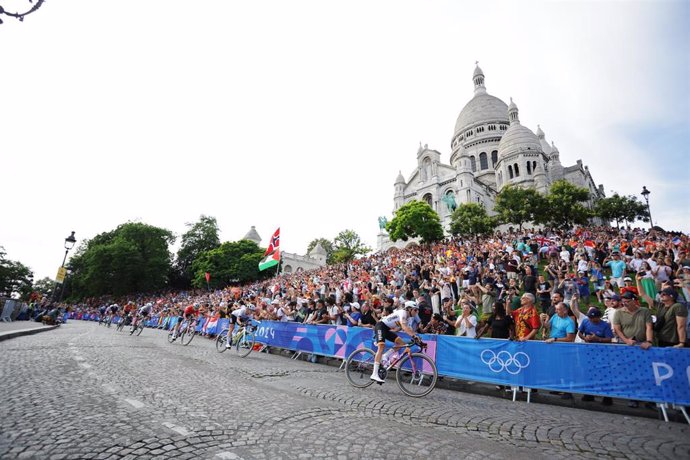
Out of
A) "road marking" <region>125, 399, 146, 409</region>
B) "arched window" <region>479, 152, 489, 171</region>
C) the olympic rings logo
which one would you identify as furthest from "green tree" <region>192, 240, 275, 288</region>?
"road marking" <region>125, 399, 146, 409</region>

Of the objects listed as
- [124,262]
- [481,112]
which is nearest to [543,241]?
[124,262]

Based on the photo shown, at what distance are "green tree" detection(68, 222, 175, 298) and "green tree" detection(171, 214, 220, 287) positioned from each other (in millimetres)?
3234

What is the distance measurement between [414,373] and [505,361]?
1962 mm

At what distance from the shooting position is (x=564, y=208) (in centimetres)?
3809

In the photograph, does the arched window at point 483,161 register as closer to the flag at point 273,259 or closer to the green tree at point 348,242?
the green tree at point 348,242

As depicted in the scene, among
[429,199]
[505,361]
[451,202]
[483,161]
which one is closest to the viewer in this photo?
[505,361]

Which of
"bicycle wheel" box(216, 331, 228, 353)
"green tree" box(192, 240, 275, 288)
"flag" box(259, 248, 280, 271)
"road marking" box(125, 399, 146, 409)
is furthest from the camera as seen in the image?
"green tree" box(192, 240, 275, 288)

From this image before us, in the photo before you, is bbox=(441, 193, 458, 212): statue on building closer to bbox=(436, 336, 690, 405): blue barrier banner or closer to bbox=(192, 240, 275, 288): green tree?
bbox=(192, 240, 275, 288): green tree

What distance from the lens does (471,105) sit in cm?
8638

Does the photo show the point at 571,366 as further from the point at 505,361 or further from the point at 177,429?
the point at 177,429

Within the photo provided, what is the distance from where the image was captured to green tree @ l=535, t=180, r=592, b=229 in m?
38.0

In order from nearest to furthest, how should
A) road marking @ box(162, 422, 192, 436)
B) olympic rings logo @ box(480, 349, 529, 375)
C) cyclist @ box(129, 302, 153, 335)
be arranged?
road marking @ box(162, 422, 192, 436) → olympic rings logo @ box(480, 349, 529, 375) → cyclist @ box(129, 302, 153, 335)

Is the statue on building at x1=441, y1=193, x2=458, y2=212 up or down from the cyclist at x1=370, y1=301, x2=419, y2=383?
up

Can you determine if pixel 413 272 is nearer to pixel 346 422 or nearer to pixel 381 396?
pixel 381 396
